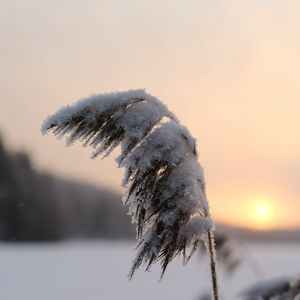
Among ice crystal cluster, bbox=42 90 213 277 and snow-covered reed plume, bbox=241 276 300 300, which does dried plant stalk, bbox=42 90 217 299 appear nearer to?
ice crystal cluster, bbox=42 90 213 277

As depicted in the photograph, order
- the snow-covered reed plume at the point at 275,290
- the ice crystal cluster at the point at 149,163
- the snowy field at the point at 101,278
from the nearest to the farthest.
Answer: the ice crystal cluster at the point at 149,163, the snow-covered reed plume at the point at 275,290, the snowy field at the point at 101,278

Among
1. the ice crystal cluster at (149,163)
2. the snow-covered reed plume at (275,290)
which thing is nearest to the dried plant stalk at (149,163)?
the ice crystal cluster at (149,163)

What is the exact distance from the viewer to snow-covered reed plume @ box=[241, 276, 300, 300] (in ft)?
10.0

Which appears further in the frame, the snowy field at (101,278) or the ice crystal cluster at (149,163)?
the snowy field at (101,278)

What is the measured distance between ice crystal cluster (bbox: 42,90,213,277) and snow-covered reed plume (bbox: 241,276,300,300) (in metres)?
1.01

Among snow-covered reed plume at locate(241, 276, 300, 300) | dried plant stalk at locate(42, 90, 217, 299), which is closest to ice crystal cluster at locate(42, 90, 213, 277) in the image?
dried plant stalk at locate(42, 90, 217, 299)

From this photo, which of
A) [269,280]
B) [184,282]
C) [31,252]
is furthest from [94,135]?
[31,252]

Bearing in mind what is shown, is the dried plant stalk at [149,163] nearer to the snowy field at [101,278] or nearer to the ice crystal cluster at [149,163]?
the ice crystal cluster at [149,163]

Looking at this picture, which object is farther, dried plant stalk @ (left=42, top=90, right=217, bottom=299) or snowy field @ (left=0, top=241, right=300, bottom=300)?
snowy field @ (left=0, top=241, right=300, bottom=300)

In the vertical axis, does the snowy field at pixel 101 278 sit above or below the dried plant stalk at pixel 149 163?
above

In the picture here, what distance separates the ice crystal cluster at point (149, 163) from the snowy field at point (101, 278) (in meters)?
2.79

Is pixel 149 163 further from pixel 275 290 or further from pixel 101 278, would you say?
pixel 101 278

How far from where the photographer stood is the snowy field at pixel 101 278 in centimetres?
1362

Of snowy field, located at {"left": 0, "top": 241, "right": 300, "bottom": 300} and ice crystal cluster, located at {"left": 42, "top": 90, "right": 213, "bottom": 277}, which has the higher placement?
snowy field, located at {"left": 0, "top": 241, "right": 300, "bottom": 300}
